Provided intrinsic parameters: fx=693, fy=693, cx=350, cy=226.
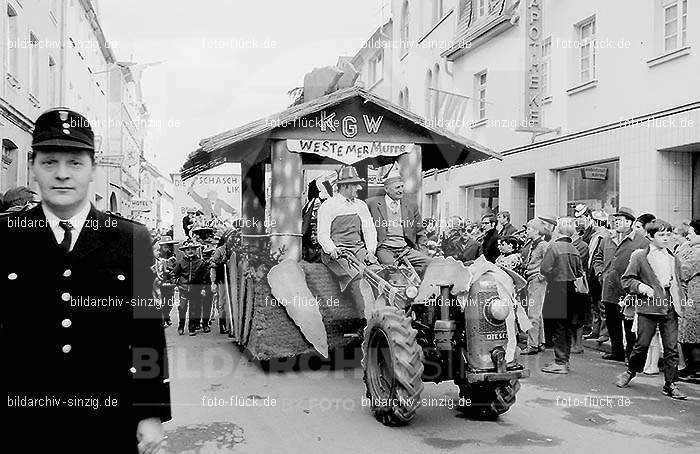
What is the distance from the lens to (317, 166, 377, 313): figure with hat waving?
8.44 meters

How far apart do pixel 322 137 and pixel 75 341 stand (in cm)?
706

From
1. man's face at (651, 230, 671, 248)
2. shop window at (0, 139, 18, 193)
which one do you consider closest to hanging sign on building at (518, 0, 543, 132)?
man's face at (651, 230, 671, 248)

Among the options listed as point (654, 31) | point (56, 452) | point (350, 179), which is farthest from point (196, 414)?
point (654, 31)

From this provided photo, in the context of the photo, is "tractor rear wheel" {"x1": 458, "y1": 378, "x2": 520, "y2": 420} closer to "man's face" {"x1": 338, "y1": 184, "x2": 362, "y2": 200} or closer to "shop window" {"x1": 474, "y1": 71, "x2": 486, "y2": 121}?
"man's face" {"x1": 338, "y1": 184, "x2": 362, "y2": 200}

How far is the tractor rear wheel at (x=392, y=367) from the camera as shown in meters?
5.94

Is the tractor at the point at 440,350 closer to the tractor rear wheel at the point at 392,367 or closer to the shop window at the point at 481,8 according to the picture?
the tractor rear wheel at the point at 392,367

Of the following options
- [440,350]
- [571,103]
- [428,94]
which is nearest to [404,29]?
[428,94]

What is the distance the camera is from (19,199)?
8414 mm

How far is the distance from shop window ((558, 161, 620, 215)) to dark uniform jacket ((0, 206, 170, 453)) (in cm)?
1275

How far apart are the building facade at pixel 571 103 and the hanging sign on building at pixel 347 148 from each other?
5419 mm

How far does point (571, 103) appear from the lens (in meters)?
15.5

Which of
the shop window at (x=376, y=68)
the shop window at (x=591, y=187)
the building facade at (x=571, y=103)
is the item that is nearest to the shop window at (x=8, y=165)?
the building facade at (x=571, y=103)

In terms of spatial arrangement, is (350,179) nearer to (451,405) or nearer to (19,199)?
(451,405)

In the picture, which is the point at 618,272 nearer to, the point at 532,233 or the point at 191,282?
the point at 532,233
